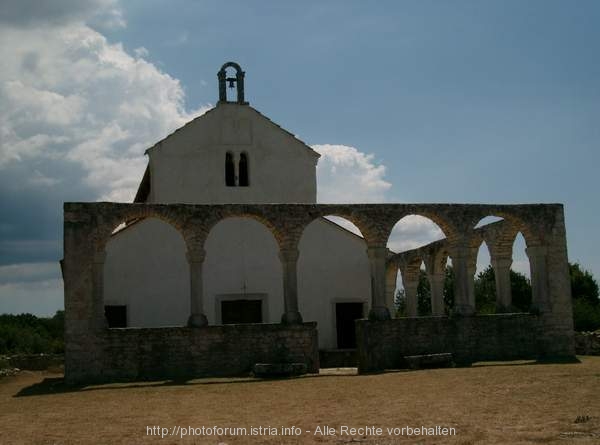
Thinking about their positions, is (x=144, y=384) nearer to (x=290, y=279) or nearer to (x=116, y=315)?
(x=290, y=279)

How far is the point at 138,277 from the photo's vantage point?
21594 millimetres

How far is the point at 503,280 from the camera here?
20297 millimetres

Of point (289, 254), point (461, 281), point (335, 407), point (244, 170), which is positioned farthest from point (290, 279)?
point (244, 170)

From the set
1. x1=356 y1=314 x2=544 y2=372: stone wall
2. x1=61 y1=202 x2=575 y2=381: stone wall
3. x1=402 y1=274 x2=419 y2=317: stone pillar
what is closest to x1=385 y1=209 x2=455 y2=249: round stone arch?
x1=61 y1=202 x2=575 y2=381: stone wall

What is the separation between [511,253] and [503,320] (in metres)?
2.88

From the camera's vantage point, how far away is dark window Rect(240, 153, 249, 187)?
24.3m

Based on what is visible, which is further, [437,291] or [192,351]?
[437,291]

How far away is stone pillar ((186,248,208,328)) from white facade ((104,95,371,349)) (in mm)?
4669

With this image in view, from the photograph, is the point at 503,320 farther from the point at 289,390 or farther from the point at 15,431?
the point at 15,431

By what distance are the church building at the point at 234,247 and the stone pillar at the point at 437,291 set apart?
213 centimetres

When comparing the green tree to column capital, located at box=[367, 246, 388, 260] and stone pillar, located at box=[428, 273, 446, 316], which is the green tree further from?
column capital, located at box=[367, 246, 388, 260]

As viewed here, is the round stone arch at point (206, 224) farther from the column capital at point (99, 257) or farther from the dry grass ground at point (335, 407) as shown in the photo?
the dry grass ground at point (335, 407)

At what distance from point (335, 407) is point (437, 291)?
44.0 feet

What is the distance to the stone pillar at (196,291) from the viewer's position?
1659 centimetres
